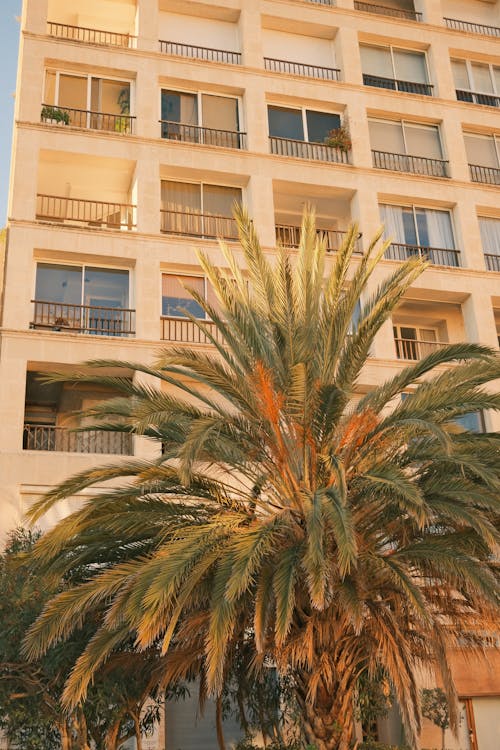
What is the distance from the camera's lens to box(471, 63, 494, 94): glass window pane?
3231 cm

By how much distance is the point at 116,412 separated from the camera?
605 inches

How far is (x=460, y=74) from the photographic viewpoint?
32.3 metres

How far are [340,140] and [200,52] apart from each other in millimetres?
5242

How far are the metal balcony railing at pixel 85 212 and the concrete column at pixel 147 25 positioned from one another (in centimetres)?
519

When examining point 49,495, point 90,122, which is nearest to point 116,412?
point 49,495

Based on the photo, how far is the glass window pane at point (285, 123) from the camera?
29.3m

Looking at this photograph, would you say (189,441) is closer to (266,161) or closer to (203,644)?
(203,644)

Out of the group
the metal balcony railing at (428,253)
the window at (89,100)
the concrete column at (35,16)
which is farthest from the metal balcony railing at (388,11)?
the concrete column at (35,16)

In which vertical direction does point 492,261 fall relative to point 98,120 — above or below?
below

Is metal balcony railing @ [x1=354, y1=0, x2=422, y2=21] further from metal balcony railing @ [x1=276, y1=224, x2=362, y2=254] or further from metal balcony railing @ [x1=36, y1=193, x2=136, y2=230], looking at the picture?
metal balcony railing @ [x1=36, y1=193, x2=136, y2=230]

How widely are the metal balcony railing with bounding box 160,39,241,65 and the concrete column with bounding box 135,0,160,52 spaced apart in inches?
18.2

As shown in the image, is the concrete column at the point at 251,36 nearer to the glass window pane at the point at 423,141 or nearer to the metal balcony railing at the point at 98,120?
the metal balcony railing at the point at 98,120

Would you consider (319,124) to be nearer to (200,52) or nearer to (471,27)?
(200,52)

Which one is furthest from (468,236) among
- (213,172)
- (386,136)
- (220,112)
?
(220,112)
